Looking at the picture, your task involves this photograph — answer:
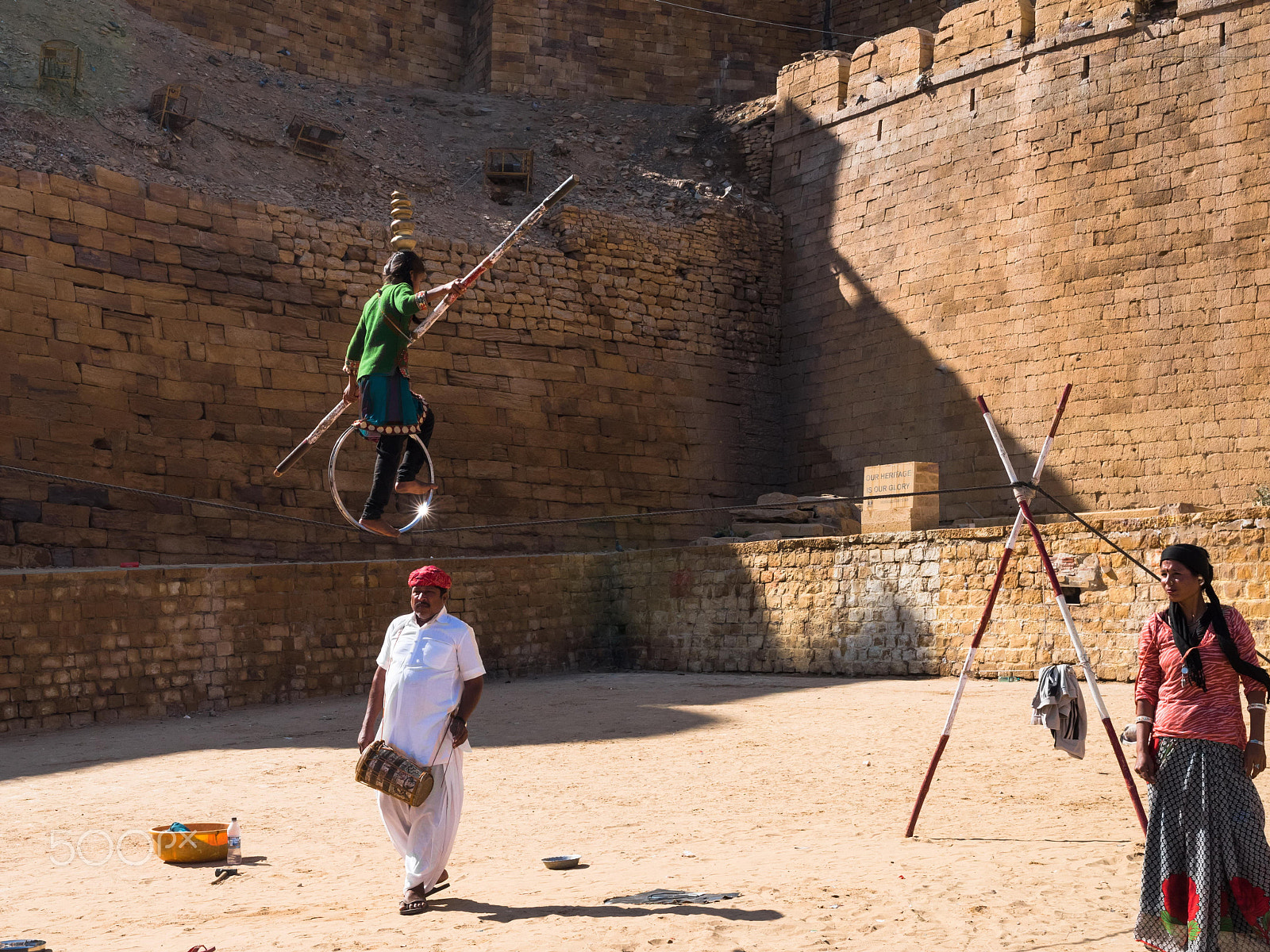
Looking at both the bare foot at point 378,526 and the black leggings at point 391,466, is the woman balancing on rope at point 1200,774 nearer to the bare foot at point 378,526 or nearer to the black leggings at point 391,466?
the black leggings at point 391,466

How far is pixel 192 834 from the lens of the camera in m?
6.10

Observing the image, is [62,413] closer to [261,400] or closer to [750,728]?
[261,400]

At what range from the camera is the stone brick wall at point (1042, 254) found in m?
13.1

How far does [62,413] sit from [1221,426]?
10452mm

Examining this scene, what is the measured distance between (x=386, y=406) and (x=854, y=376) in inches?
425

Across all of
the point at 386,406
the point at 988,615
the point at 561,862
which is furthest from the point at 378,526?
the point at 988,615

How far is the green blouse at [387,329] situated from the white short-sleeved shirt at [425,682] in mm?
1425

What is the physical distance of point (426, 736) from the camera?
498cm

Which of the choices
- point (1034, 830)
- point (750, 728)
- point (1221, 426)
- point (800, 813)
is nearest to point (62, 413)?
point (750, 728)

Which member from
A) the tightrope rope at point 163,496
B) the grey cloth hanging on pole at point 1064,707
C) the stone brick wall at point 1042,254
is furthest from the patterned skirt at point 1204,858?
the stone brick wall at point 1042,254

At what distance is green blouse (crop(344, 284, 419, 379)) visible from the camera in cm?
602

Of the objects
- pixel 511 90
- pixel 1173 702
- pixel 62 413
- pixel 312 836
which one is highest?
pixel 511 90

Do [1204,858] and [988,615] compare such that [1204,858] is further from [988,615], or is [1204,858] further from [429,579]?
[429,579]

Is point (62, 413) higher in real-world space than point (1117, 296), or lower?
lower
